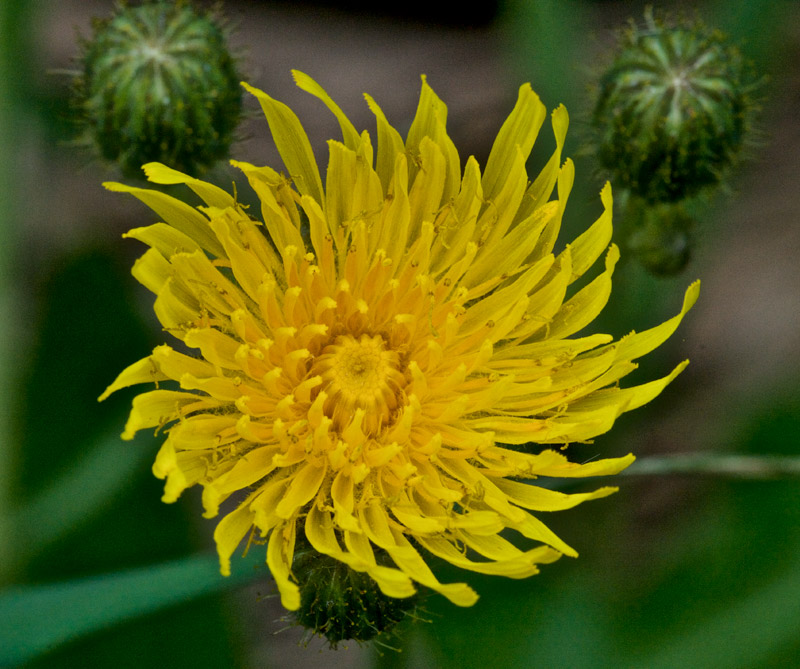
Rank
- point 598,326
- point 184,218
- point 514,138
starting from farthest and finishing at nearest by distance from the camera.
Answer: point 598,326 → point 514,138 → point 184,218

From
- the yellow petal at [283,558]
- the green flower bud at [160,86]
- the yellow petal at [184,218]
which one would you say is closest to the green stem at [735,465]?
the yellow petal at [283,558]

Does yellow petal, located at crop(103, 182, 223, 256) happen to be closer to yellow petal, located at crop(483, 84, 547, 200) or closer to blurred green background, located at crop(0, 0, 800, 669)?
blurred green background, located at crop(0, 0, 800, 669)

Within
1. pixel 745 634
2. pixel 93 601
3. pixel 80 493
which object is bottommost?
pixel 80 493

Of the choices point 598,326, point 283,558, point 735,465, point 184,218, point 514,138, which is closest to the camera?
point 283,558

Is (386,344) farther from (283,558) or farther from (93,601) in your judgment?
(93,601)

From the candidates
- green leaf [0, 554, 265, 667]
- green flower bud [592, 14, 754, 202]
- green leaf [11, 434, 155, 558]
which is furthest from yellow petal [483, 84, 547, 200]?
green leaf [11, 434, 155, 558]

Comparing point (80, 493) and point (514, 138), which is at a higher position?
point (514, 138)

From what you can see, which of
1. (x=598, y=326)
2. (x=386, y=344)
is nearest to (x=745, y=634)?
(x=598, y=326)

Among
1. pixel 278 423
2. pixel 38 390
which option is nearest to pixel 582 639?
pixel 278 423

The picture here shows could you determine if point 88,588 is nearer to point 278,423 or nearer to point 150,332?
point 278,423
